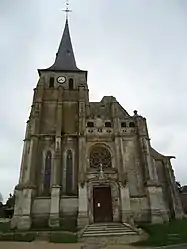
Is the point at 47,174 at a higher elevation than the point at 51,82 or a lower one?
lower

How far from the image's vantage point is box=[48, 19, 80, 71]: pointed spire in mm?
33856

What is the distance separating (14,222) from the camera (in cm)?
2009

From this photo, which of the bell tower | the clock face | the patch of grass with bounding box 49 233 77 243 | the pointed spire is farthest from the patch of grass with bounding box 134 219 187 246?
the pointed spire

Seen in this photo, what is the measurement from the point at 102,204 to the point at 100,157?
484 centimetres

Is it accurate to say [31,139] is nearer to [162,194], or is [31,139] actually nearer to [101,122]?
[101,122]

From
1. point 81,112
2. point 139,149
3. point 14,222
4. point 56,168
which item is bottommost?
point 14,222

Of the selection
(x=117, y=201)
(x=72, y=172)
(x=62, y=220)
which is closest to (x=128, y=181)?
(x=117, y=201)

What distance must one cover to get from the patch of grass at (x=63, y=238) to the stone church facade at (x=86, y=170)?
3.03 metres

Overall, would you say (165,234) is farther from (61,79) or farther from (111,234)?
(61,79)

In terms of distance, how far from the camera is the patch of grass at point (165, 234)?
1330 centimetres

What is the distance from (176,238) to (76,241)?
20.9 feet

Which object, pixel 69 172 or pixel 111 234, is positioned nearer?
pixel 111 234

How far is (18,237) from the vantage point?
53.0 feet

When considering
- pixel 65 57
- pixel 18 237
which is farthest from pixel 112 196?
pixel 65 57
